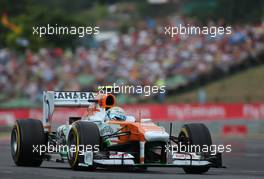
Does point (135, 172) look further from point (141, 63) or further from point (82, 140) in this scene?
point (141, 63)

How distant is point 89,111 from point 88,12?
31.5 metres

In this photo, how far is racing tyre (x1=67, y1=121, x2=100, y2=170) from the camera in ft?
45.6

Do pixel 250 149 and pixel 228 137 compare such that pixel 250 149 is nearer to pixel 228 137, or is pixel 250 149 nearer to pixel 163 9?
pixel 228 137

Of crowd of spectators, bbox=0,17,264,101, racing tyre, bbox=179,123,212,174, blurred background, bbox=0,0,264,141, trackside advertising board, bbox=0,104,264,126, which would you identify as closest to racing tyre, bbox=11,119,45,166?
racing tyre, bbox=179,123,212,174

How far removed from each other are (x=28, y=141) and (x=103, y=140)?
1629 millimetres

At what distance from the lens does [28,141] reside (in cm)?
1573

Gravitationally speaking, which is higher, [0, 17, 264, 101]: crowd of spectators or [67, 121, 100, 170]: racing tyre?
[0, 17, 264, 101]: crowd of spectators

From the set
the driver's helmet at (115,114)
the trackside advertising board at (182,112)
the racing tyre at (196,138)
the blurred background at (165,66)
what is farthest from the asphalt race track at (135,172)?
the blurred background at (165,66)

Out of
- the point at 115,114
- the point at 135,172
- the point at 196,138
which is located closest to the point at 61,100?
the point at 115,114

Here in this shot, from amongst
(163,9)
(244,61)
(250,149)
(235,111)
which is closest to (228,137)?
(235,111)

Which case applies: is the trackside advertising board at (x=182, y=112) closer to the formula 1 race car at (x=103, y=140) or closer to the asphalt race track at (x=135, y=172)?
the asphalt race track at (x=135, y=172)

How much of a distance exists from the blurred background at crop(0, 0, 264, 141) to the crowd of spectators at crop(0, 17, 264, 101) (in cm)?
5

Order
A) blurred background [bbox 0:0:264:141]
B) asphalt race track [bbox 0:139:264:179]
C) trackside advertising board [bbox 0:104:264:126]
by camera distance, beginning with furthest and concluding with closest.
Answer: blurred background [bbox 0:0:264:141] → trackside advertising board [bbox 0:104:264:126] → asphalt race track [bbox 0:139:264:179]

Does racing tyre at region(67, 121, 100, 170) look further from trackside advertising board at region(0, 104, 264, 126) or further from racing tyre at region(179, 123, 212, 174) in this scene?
trackside advertising board at region(0, 104, 264, 126)
